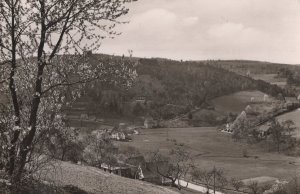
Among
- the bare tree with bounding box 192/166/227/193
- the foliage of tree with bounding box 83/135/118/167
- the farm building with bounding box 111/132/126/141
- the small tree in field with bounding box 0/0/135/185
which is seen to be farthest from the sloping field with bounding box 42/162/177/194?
the farm building with bounding box 111/132/126/141

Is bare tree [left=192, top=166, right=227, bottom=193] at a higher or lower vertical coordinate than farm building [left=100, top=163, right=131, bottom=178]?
lower

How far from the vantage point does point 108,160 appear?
8288cm

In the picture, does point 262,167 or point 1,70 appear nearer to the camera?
point 1,70

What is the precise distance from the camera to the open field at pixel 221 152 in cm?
10731

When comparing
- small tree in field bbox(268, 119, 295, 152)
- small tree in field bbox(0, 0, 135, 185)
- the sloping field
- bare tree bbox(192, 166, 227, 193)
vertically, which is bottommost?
bare tree bbox(192, 166, 227, 193)

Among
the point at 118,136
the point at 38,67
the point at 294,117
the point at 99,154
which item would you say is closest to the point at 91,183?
the point at 38,67

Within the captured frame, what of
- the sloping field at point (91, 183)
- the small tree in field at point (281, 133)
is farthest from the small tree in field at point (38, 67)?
the small tree in field at point (281, 133)

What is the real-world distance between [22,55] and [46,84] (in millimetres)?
2187

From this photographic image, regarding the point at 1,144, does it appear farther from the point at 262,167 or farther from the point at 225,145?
the point at 225,145

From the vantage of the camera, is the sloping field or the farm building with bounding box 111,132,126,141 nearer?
the sloping field

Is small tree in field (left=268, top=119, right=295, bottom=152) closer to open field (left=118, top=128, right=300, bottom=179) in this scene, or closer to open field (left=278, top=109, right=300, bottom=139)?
open field (left=278, top=109, right=300, bottom=139)

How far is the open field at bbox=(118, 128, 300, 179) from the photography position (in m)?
107

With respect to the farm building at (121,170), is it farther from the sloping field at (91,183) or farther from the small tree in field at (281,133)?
the small tree in field at (281,133)

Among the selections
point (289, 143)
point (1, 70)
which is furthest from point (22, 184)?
point (289, 143)
